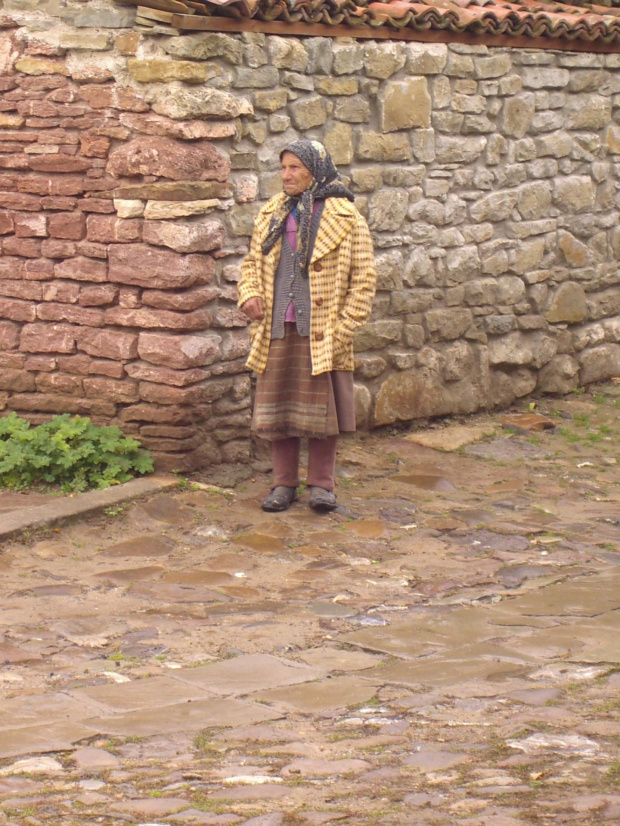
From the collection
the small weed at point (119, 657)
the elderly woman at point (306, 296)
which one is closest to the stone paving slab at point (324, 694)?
the small weed at point (119, 657)

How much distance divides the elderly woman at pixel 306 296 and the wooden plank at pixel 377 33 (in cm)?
81

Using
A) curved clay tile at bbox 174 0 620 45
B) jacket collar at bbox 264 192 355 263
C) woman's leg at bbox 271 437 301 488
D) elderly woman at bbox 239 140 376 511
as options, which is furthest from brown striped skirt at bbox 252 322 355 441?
curved clay tile at bbox 174 0 620 45

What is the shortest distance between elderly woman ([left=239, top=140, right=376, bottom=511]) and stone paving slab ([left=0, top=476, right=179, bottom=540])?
2.02 ft

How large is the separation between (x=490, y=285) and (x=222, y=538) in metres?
3.11

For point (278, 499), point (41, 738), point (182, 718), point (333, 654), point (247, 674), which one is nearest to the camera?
point (41, 738)

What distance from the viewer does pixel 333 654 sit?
14.0ft

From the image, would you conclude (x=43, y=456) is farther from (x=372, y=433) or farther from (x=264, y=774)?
(x=264, y=774)

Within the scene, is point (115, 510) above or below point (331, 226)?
below

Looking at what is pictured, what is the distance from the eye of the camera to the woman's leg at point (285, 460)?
625cm

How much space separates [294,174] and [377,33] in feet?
5.45

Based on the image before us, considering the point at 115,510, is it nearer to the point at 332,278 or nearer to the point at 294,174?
the point at 332,278

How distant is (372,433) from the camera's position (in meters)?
7.61

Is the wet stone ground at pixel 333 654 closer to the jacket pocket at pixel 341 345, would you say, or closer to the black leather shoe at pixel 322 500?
the black leather shoe at pixel 322 500

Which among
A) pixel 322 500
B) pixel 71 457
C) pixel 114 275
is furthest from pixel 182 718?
pixel 114 275
